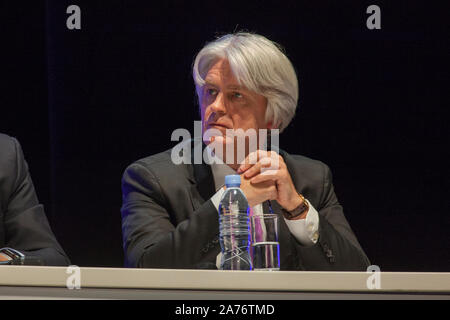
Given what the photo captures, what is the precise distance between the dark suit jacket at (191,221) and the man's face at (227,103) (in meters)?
0.19

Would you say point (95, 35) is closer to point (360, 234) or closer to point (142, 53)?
point (142, 53)

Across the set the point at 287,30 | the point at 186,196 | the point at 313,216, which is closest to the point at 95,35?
the point at 287,30

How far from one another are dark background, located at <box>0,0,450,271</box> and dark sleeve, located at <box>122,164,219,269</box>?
0.67 meters

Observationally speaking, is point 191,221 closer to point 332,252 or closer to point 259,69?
point 332,252

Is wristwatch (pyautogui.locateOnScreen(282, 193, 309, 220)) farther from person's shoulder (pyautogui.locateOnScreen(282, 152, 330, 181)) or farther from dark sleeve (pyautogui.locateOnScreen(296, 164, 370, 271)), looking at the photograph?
person's shoulder (pyautogui.locateOnScreen(282, 152, 330, 181))

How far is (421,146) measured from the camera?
2.93 m

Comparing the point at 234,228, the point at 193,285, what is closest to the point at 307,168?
the point at 234,228

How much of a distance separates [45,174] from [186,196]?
966 millimetres

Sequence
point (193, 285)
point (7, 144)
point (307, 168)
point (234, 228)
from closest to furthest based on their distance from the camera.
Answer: point (193, 285), point (234, 228), point (7, 144), point (307, 168)

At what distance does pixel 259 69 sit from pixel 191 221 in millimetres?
617

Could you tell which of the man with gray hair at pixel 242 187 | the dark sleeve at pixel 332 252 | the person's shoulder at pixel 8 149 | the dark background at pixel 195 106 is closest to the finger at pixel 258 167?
the man with gray hair at pixel 242 187

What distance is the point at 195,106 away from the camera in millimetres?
2875

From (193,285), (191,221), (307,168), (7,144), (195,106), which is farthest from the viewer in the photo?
(195,106)

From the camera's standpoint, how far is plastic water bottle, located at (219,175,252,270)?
5.34 ft
